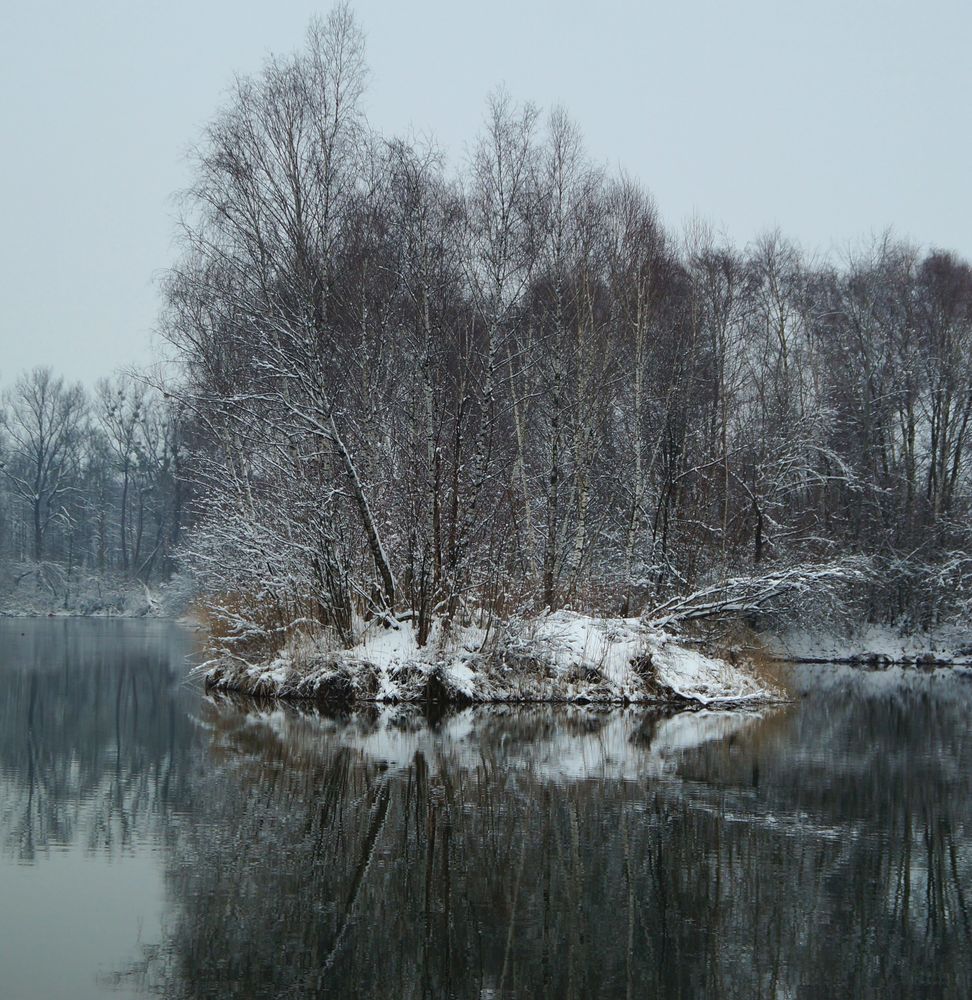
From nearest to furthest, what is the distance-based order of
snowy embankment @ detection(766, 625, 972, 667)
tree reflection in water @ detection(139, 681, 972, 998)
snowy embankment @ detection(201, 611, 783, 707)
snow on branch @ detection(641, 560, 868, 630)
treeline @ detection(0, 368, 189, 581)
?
tree reflection in water @ detection(139, 681, 972, 998)
snowy embankment @ detection(201, 611, 783, 707)
snow on branch @ detection(641, 560, 868, 630)
snowy embankment @ detection(766, 625, 972, 667)
treeline @ detection(0, 368, 189, 581)

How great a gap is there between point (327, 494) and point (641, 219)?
12.0 meters

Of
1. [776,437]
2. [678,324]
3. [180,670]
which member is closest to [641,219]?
[678,324]

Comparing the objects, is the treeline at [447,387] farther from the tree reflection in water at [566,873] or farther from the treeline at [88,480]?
the treeline at [88,480]

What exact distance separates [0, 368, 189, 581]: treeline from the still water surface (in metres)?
60.9

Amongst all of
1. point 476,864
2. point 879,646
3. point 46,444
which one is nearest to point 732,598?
point 879,646

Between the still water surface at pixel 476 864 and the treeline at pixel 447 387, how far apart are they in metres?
5.65

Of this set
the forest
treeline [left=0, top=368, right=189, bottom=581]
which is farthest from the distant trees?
the forest

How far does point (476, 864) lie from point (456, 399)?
1442cm

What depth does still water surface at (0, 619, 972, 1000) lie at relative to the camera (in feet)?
20.4

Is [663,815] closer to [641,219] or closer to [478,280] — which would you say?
[478,280]

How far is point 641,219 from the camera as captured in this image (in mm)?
28594

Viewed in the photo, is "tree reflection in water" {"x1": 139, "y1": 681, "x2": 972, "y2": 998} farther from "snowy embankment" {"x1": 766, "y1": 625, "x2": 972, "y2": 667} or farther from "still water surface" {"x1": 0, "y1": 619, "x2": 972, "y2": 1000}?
"snowy embankment" {"x1": 766, "y1": 625, "x2": 972, "y2": 667}

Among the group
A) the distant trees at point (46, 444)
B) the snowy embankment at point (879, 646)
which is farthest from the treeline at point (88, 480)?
the snowy embankment at point (879, 646)

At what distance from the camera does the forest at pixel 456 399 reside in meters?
21.6
